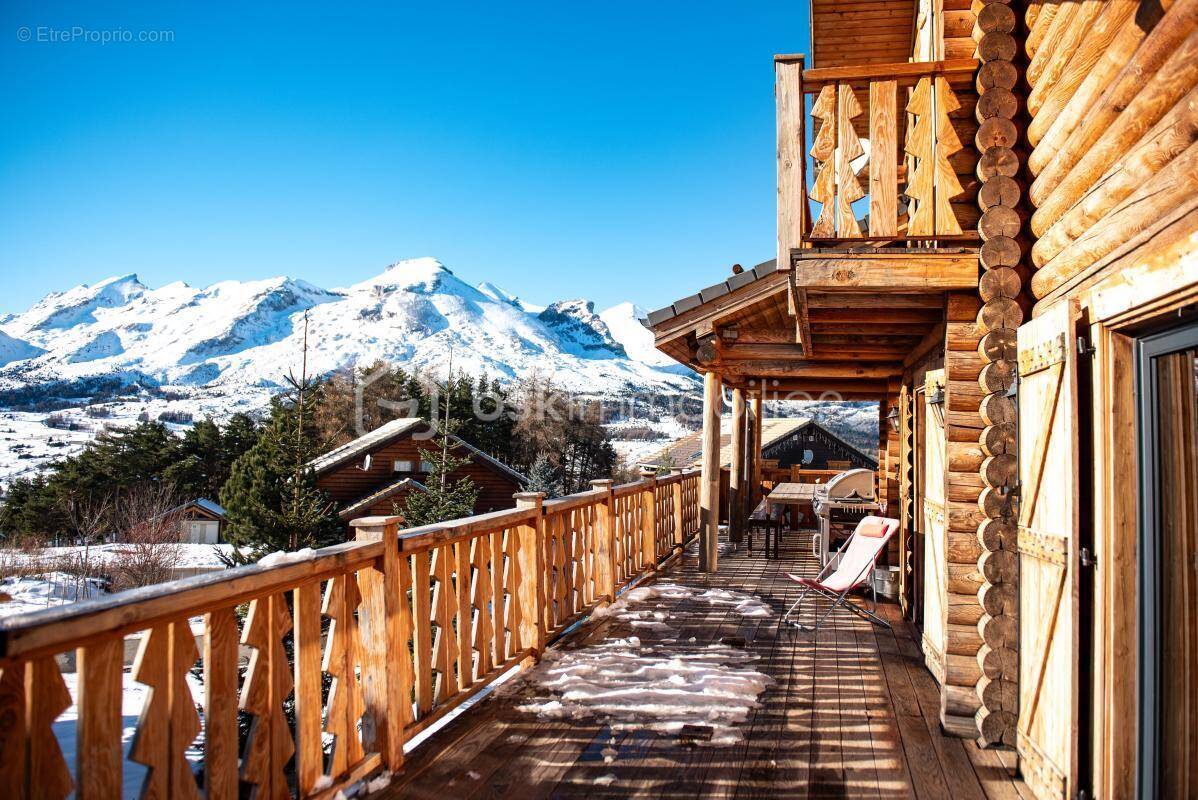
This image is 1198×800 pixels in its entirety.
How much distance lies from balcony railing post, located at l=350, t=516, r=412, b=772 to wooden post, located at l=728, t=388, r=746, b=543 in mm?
7276

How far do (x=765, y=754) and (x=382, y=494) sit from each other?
23973 millimetres

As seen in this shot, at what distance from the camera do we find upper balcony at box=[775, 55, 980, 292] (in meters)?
3.55

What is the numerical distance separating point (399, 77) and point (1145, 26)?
28.4m

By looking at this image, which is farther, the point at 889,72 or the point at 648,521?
the point at 648,521

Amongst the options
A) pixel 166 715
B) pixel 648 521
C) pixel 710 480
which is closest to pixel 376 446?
pixel 710 480

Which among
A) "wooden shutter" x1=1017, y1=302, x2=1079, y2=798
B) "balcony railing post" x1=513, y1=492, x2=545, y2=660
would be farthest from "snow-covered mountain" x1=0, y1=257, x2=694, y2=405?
"wooden shutter" x1=1017, y1=302, x2=1079, y2=798

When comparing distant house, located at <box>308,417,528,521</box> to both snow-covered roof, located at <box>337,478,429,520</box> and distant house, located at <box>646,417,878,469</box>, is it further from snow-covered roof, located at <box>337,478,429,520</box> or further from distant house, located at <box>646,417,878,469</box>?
distant house, located at <box>646,417,878,469</box>

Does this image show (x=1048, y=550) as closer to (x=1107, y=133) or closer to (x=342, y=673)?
(x=1107, y=133)

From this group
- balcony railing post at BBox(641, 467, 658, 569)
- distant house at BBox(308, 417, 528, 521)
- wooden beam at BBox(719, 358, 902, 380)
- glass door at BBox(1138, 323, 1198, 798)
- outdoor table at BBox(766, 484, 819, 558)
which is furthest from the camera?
distant house at BBox(308, 417, 528, 521)

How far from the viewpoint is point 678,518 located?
912 centimetres

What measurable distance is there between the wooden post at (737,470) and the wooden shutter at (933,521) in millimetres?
4910

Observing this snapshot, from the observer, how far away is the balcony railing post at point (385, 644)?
2818 millimetres
